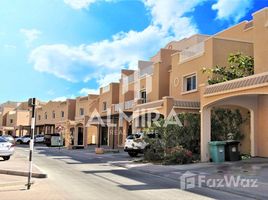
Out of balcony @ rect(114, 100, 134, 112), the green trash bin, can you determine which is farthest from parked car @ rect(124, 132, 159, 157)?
balcony @ rect(114, 100, 134, 112)

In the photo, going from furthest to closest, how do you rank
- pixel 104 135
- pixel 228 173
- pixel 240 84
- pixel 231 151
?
pixel 104 135 → pixel 231 151 → pixel 240 84 → pixel 228 173

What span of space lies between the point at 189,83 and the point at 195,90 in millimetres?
1959

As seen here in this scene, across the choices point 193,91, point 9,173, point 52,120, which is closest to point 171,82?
point 193,91

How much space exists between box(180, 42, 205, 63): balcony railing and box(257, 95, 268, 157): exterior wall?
7738mm

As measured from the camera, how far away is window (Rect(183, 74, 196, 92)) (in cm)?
2887

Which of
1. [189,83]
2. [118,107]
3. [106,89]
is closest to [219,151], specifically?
[189,83]

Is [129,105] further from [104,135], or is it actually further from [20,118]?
[20,118]

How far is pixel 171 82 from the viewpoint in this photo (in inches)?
1278

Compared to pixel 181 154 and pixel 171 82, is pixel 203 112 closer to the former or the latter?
pixel 181 154

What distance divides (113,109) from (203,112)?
22.5 m

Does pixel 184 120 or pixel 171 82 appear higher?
pixel 171 82

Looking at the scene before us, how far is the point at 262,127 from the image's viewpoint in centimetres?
2094

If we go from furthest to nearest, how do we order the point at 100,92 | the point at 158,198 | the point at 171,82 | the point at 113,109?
the point at 100,92
the point at 113,109
the point at 171,82
the point at 158,198

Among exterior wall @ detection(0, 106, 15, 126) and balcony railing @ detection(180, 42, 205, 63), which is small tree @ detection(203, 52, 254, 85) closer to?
balcony railing @ detection(180, 42, 205, 63)
